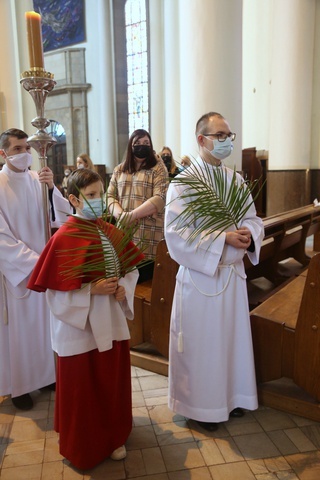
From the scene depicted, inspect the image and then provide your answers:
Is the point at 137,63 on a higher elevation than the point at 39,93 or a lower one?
higher

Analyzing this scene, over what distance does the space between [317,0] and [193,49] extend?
6.97 meters

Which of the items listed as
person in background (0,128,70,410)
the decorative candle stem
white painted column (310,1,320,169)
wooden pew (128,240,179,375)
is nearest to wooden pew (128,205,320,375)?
wooden pew (128,240,179,375)

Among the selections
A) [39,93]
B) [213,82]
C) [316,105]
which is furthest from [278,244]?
[316,105]

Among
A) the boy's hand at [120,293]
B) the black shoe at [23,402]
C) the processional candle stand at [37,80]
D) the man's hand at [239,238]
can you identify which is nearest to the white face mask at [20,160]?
the processional candle stand at [37,80]

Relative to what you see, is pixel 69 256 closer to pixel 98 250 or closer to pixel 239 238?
pixel 98 250

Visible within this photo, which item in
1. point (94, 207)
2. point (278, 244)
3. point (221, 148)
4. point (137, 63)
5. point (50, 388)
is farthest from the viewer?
point (137, 63)

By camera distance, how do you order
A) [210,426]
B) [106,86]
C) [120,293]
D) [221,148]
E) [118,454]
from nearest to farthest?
[120,293] → [118,454] → [221,148] → [210,426] → [106,86]

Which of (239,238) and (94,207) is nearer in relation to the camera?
(94,207)

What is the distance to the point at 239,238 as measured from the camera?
2.40 metres

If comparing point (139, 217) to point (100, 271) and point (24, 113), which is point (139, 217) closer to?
point (100, 271)

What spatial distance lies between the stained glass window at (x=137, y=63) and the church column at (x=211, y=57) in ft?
34.1

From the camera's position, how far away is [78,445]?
2.19 meters

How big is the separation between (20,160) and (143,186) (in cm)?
103

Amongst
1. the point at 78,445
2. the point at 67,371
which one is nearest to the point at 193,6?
the point at 67,371
